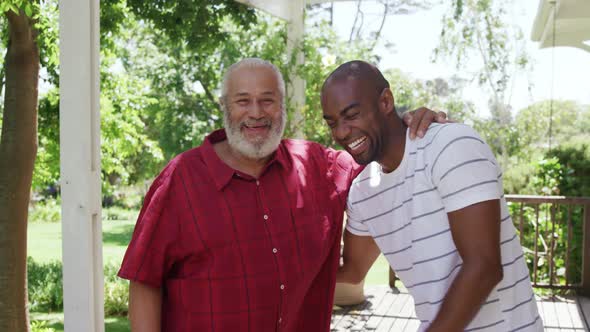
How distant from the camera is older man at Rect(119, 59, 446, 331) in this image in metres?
2.11

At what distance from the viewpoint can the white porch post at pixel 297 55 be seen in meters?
5.54

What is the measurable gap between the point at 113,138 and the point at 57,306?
5.08 feet

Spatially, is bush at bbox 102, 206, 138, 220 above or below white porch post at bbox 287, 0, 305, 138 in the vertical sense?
below

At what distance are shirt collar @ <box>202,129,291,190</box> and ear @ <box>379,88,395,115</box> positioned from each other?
60 centimetres

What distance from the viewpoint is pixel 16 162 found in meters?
3.83

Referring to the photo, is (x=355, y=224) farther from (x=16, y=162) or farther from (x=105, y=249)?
(x=105, y=249)

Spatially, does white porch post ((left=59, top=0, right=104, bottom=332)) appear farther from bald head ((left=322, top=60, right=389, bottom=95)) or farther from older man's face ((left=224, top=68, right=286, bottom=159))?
bald head ((left=322, top=60, right=389, bottom=95))

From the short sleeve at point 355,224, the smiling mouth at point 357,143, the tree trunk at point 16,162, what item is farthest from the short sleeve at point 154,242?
the tree trunk at point 16,162

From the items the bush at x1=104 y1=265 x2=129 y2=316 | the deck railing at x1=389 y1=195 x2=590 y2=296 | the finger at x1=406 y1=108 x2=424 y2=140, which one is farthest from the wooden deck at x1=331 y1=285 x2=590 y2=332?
the finger at x1=406 y1=108 x2=424 y2=140

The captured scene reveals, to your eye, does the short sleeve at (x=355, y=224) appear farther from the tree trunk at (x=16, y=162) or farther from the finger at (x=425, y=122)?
the tree trunk at (x=16, y=162)

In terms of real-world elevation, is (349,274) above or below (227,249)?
below

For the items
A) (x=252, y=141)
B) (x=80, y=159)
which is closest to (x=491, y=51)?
(x=80, y=159)

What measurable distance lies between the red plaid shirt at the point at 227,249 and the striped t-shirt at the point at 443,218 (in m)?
0.44

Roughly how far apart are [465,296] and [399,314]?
4.15 m
